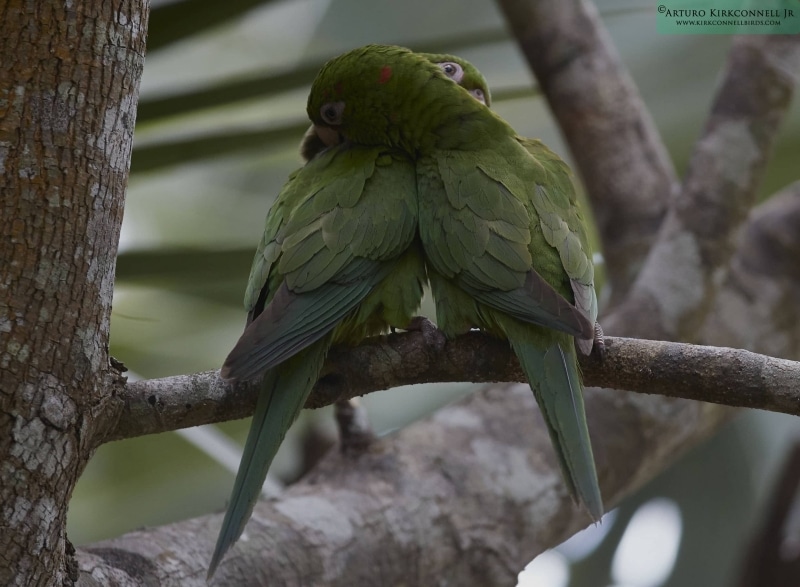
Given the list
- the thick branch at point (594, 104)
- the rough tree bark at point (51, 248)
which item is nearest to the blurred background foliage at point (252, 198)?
the thick branch at point (594, 104)

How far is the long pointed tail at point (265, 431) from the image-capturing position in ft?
6.51

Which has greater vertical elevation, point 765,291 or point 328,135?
point 328,135

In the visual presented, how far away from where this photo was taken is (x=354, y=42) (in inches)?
169

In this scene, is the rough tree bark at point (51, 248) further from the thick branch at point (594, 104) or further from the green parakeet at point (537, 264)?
the thick branch at point (594, 104)

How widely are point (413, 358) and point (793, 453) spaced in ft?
9.42

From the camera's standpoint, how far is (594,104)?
4.17 meters

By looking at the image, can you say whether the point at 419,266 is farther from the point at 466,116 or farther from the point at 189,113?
the point at 189,113

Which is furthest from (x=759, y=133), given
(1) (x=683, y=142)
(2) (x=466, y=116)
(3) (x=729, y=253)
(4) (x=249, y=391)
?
(4) (x=249, y=391)

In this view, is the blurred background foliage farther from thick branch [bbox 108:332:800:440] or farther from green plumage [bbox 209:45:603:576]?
thick branch [bbox 108:332:800:440]

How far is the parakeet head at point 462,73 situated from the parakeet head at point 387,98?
0.35m

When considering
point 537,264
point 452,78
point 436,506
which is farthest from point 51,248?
point 452,78

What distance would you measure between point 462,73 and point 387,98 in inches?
24.5

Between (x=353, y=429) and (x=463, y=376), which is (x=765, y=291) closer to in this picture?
(x=353, y=429)

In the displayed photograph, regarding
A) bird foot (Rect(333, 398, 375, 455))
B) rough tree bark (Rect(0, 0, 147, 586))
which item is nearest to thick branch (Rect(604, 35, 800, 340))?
bird foot (Rect(333, 398, 375, 455))
